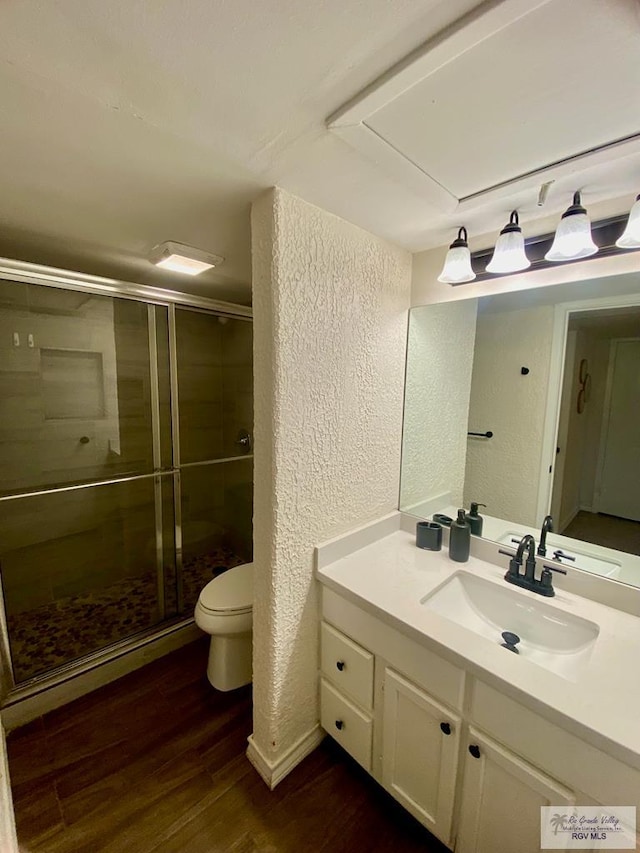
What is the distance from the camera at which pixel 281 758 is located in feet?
4.15

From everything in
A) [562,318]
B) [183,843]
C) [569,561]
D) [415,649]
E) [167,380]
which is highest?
[562,318]

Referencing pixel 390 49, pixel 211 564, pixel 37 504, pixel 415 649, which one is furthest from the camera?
pixel 211 564

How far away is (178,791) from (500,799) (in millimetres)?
1099

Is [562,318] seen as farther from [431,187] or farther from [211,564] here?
[211,564]

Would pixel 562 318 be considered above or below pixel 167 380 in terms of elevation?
A: above

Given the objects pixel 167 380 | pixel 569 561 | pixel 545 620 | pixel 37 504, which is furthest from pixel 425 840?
pixel 37 504

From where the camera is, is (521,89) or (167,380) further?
(167,380)

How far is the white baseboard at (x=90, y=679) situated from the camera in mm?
1468

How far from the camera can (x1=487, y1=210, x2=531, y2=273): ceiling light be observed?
43.8 inches

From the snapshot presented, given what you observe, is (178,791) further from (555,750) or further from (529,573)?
(529,573)

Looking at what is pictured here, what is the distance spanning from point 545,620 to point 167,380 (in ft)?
7.10

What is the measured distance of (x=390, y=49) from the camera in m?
0.60

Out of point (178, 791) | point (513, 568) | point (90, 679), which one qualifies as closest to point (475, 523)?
point (513, 568)

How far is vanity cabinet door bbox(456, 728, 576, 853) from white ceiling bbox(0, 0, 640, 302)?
1.49 metres
